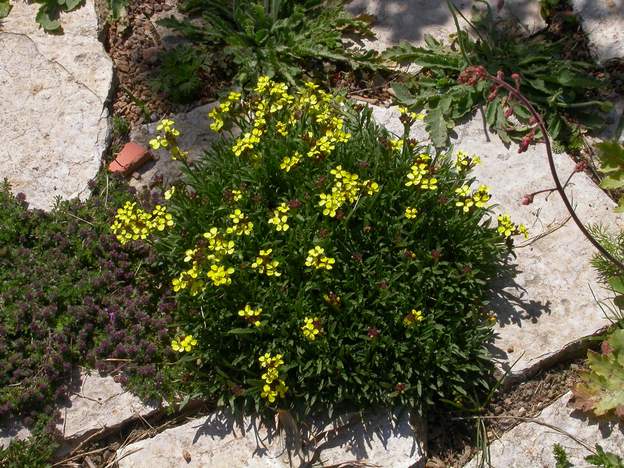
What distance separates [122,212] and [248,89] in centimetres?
146

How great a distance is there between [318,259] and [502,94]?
2.16 m

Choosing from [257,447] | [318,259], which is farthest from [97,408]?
[318,259]

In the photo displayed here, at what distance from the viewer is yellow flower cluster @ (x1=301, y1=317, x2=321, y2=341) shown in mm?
3486

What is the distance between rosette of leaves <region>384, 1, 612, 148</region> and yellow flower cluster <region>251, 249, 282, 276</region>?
169cm

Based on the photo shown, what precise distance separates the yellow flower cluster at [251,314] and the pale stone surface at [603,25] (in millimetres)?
3253

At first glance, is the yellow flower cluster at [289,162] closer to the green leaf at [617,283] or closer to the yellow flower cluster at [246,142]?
the yellow flower cluster at [246,142]

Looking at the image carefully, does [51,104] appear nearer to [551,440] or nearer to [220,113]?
[220,113]

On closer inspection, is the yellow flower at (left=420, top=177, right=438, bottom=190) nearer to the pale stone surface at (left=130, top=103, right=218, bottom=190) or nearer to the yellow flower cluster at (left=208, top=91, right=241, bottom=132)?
the yellow flower cluster at (left=208, top=91, right=241, bottom=132)

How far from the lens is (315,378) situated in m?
3.74

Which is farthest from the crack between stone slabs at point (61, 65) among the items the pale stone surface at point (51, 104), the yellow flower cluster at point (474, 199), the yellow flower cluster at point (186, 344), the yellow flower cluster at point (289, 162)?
the yellow flower cluster at point (474, 199)

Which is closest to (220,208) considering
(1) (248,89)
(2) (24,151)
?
(1) (248,89)

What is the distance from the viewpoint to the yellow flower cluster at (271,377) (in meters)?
3.49

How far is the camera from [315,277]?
3.79 metres

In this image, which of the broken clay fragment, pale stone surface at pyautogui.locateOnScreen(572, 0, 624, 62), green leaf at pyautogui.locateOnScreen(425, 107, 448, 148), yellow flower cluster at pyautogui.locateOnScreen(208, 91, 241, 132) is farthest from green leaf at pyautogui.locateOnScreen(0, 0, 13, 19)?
pale stone surface at pyautogui.locateOnScreen(572, 0, 624, 62)
